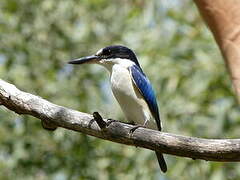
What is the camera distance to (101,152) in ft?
18.0

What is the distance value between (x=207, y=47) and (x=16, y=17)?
1.71 meters

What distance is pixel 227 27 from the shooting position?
340 cm

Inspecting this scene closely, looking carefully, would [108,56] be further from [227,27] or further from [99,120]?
[99,120]

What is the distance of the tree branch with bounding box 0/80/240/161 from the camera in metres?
2.74

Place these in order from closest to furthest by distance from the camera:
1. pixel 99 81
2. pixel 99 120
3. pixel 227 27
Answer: pixel 99 120
pixel 227 27
pixel 99 81

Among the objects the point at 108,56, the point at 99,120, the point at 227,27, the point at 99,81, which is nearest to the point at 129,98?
the point at 108,56

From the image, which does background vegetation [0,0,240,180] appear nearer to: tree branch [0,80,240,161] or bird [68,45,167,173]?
bird [68,45,167,173]

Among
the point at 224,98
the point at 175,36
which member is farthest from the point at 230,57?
the point at 175,36

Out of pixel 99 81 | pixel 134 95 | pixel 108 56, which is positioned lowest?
pixel 99 81

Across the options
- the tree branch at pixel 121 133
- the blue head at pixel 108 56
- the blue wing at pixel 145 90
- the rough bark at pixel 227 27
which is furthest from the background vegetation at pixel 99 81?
the tree branch at pixel 121 133

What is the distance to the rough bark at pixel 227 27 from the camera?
3297 mm

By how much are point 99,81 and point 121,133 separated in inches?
117

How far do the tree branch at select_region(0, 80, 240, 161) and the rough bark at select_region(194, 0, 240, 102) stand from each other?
1.92 ft

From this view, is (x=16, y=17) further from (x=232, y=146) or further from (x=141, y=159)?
(x=232, y=146)
